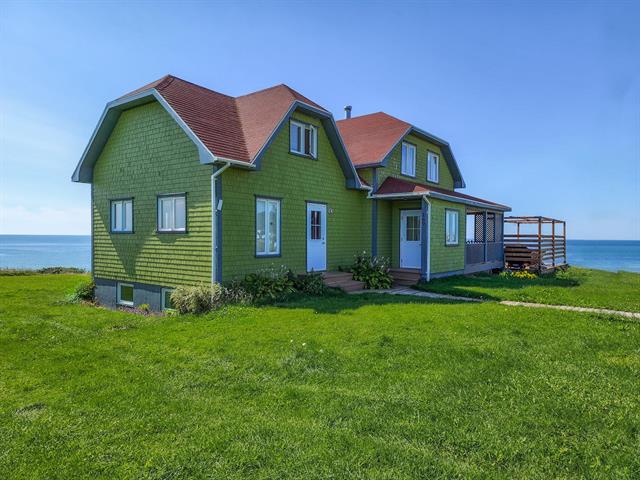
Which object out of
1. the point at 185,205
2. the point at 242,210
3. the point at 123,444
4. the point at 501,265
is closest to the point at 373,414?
the point at 123,444

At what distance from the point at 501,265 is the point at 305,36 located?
15077 mm

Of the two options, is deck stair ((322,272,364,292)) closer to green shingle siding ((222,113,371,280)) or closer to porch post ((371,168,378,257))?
green shingle siding ((222,113,371,280))

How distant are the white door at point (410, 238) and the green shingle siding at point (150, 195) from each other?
28.6 ft

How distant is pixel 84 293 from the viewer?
1438cm

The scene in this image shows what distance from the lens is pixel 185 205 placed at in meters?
11.6

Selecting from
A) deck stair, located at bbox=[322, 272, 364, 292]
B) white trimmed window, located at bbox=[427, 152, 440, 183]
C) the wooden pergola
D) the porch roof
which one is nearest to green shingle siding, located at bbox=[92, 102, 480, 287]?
the porch roof

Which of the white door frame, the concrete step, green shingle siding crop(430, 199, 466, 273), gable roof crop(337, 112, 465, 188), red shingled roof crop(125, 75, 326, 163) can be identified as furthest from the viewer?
the white door frame

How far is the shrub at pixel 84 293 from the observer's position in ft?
46.0

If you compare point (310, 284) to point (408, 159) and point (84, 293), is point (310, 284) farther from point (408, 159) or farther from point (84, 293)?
point (408, 159)

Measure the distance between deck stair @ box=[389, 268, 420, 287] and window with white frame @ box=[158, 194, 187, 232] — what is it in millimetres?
7818

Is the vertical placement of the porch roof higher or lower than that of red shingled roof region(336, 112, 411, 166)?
lower

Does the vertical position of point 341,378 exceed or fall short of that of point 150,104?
it falls short

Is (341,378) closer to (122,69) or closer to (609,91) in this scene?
(122,69)

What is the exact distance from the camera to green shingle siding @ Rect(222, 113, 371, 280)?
11.3m
